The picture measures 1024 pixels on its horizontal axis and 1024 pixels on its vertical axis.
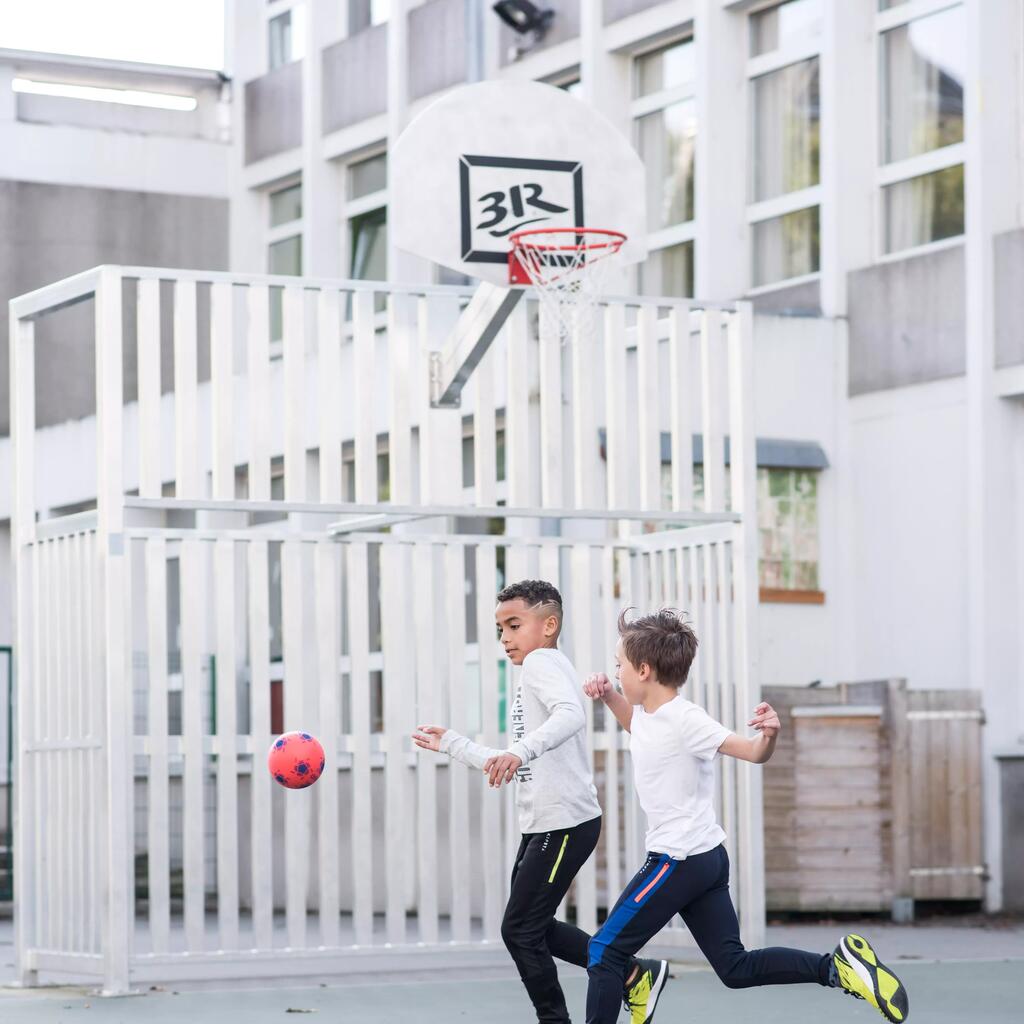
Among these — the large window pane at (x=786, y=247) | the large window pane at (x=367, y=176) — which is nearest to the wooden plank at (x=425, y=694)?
the large window pane at (x=786, y=247)

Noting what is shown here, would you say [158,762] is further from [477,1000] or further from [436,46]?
[436,46]

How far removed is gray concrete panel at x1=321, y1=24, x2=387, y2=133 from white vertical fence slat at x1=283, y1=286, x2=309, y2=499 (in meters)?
10.9

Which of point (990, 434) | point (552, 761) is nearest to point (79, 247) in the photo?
point (990, 434)

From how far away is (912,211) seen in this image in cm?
1645

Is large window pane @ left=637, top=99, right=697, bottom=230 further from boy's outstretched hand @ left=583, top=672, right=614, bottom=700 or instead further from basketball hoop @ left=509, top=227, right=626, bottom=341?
boy's outstretched hand @ left=583, top=672, right=614, bottom=700

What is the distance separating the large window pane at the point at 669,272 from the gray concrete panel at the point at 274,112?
601 cm

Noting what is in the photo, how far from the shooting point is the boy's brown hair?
7883 mm

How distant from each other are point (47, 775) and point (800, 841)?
5204 millimetres

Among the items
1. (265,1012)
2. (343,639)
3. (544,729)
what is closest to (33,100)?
(343,639)

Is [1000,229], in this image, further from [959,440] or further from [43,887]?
[43,887]

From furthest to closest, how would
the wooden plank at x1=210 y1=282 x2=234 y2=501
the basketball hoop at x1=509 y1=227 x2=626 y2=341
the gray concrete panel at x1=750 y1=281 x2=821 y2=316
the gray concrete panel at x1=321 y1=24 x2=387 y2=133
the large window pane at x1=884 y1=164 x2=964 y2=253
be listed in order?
the gray concrete panel at x1=321 y1=24 x2=387 y2=133, the gray concrete panel at x1=750 y1=281 x2=821 y2=316, the large window pane at x1=884 y1=164 x2=964 y2=253, the basketball hoop at x1=509 y1=227 x2=626 y2=341, the wooden plank at x1=210 y1=282 x2=234 y2=501

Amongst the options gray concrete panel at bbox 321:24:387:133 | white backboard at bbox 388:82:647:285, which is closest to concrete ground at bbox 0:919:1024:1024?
white backboard at bbox 388:82:647:285

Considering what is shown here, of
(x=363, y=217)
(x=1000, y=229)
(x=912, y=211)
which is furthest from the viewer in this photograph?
(x=363, y=217)

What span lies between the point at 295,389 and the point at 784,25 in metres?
7.79
